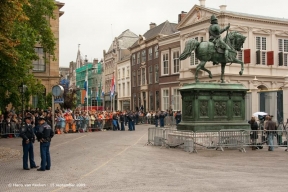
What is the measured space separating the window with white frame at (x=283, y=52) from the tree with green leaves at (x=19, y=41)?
26941 mm

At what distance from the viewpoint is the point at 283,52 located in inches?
1821

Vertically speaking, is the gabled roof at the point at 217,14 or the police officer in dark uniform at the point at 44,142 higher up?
the gabled roof at the point at 217,14

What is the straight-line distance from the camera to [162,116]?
134 ft

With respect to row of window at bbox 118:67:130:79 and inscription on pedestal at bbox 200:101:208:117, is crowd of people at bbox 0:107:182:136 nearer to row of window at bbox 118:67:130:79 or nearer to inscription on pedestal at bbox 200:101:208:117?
inscription on pedestal at bbox 200:101:208:117

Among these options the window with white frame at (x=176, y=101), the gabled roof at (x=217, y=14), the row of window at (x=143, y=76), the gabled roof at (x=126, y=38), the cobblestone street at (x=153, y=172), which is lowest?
the cobblestone street at (x=153, y=172)

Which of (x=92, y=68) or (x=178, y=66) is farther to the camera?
(x=92, y=68)

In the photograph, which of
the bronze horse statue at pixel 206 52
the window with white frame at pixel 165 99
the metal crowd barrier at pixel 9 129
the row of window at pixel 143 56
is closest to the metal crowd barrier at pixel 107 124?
the metal crowd barrier at pixel 9 129

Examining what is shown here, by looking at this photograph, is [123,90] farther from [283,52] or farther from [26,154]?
[26,154]

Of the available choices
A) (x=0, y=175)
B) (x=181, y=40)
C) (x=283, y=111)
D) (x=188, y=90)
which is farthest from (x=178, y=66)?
(x=0, y=175)

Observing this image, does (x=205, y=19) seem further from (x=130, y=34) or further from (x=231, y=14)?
(x=130, y=34)

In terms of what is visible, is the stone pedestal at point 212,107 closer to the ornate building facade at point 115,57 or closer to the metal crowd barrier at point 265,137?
the metal crowd barrier at point 265,137

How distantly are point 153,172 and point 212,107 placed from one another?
8.25m

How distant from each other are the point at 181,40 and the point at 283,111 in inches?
918

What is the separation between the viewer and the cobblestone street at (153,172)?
10.4 metres
